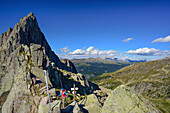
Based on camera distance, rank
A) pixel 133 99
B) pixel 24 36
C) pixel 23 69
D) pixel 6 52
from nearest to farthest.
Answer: pixel 133 99 → pixel 23 69 → pixel 6 52 → pixel 24 36

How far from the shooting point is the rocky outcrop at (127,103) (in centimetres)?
1839

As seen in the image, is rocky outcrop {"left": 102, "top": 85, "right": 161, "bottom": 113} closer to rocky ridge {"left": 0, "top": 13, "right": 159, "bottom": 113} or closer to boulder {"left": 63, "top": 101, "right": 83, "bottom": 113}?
rocky ridge {"left": 0, "top": 13, "right": 159, "bottom": 113}

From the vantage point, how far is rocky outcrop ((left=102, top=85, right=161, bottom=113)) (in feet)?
60.3

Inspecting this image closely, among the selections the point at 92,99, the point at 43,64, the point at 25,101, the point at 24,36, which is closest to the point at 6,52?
the point at 24,36

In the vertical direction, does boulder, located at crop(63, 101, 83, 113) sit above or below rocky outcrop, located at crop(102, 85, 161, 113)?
below

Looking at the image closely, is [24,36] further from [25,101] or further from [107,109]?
[107,109]

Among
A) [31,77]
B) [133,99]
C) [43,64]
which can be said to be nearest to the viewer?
[133,99]

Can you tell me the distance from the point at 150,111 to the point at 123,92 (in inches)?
192

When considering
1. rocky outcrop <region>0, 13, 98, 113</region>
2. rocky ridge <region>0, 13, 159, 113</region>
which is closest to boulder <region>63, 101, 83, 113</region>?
rocky ridge <region>0, 13, 159, 113</region>

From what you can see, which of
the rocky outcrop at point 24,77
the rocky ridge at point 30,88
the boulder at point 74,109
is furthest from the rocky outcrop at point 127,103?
the rocky outcrop at point 24,77

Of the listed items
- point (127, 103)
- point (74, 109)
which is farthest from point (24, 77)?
point (127, 103)

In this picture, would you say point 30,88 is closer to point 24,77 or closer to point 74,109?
point 24,77

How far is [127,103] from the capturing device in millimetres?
19375

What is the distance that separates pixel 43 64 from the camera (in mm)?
53656
